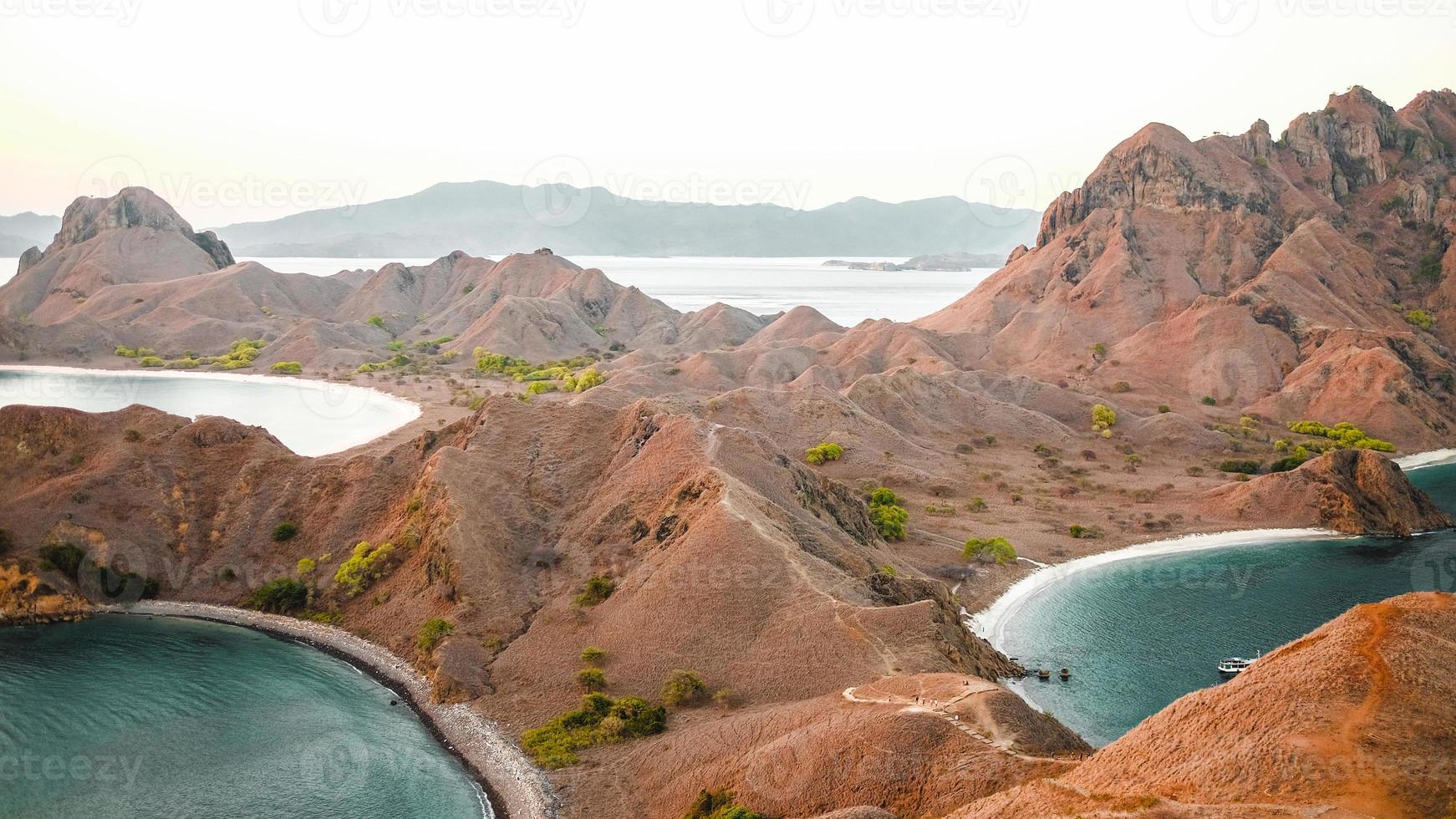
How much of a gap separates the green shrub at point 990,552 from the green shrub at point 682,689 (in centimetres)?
3572

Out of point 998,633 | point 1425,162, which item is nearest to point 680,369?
point 998,633

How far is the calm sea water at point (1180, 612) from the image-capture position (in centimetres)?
5712

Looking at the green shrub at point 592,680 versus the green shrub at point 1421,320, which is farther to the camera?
the green shrub at point 1421,320

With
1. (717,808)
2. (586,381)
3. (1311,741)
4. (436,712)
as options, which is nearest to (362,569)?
(436,712)

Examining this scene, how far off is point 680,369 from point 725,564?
95.0 m

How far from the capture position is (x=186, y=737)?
158 feet

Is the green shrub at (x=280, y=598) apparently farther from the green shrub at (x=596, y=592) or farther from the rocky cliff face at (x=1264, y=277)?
the rocky cliff face at (x=1264, y=277)

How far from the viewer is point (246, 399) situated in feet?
501

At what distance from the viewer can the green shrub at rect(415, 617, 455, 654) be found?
55562 mm

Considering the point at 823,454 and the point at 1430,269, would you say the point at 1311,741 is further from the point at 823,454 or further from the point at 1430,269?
the point at 1430,269

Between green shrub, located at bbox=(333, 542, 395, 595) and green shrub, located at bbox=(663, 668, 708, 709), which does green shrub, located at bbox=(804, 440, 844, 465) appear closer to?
green shrub, located at bbox=(333, 542, 395, 595)

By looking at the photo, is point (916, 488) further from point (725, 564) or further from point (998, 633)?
point (725, 564)

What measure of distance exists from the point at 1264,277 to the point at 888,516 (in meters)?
116

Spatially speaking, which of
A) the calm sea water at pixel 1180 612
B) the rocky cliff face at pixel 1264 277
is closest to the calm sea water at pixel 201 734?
the calm sea water at pixel 1180 612
